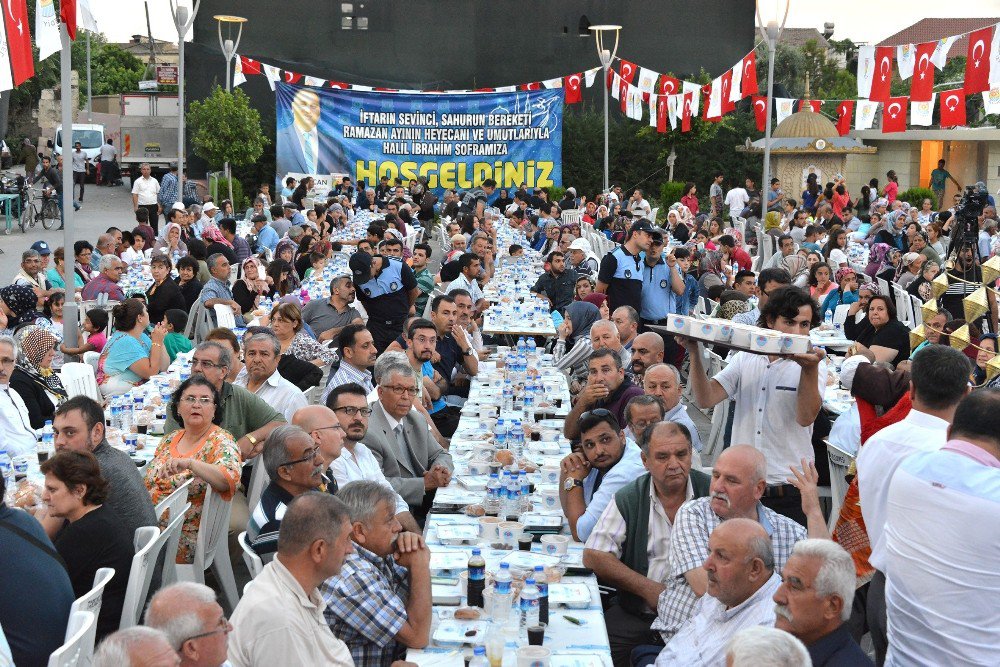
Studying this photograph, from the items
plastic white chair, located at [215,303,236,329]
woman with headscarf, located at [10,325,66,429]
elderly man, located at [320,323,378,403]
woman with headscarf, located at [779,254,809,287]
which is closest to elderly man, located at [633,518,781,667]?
elderly man, located at [320,323,378,403]

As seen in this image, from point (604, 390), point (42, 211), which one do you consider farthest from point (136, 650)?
point (42, 211)

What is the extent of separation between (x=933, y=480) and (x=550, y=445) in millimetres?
3191

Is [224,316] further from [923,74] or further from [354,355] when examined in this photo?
[923,74]

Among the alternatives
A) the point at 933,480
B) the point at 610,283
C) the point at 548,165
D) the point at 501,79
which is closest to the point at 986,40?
the point at 610,283

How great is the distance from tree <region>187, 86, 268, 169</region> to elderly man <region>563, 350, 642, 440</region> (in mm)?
20189

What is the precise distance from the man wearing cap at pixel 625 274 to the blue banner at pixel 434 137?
62.7 feet

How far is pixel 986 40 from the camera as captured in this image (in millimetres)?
14031

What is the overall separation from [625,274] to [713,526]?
5.76m

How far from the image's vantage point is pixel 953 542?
3.54 meters

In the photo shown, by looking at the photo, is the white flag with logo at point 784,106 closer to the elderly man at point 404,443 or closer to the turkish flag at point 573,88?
the turkish flag at point 573,88

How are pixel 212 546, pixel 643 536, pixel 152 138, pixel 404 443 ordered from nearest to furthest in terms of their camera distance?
pixel 643 536 < pixel 212 546 < pixel 404 443 < pixel 152 138

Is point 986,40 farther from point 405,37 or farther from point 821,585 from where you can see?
point 405,37

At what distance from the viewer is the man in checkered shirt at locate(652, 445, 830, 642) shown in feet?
14.1

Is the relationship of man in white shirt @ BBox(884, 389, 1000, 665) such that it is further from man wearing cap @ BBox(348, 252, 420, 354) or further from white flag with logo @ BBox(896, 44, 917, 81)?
white flag with logo @ BBox(896, 44, 917, 81)
